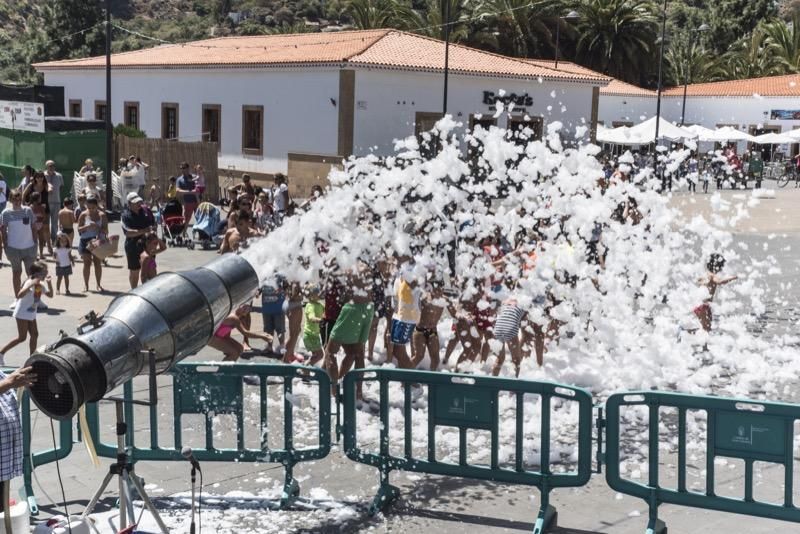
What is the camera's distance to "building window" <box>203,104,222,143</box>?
35031 millimetres

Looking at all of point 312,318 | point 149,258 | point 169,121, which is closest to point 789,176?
point 169,121

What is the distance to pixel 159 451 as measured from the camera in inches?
275

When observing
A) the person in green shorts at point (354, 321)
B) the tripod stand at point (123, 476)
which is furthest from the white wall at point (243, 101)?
the tripod stand at point (123, 476)

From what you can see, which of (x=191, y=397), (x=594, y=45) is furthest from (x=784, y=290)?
(x=594, y=45)

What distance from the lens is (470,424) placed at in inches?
263

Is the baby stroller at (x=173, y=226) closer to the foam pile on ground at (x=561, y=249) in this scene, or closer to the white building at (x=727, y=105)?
the foam pile on ground at (x=561, y=249)

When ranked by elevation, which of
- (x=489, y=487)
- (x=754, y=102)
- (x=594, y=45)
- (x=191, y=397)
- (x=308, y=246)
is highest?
(x=594, y=45)

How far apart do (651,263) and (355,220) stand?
13.5 feet

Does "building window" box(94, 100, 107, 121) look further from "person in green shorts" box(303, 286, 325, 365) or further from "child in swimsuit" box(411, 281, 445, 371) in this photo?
"child in swimsuit" box(411, 281, 445, 371)

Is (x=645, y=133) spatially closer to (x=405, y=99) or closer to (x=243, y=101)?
(x=405, y=99)

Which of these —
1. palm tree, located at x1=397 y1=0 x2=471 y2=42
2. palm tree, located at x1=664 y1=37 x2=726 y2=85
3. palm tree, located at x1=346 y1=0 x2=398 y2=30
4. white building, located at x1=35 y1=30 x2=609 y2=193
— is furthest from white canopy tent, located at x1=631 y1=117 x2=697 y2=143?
palm tree, located at x1=664 y1=37 x2=726 y2=85

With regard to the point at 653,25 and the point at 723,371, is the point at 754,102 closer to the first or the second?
the point at 653,25

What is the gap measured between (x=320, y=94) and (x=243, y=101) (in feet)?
13.6

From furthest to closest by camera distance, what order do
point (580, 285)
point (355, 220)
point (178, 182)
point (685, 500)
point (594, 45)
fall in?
point (594, 45) → point (178, 182) → point (580, 285) → point (355, 220) → point (685, 500)
